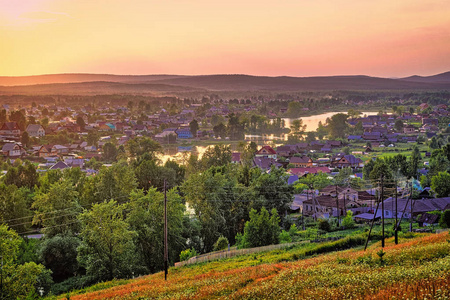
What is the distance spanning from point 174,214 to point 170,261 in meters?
3.33

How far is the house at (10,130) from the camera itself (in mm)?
93500

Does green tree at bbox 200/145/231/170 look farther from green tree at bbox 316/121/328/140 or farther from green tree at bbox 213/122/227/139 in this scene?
green tree at bbox 316/121/328/140

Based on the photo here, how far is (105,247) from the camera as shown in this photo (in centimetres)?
2525

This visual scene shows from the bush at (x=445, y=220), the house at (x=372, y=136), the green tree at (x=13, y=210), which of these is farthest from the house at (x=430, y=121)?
the green tree at (x=13, y=210)

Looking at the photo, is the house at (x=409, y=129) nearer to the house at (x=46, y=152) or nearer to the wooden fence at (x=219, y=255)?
the house at (x=46, y=152)

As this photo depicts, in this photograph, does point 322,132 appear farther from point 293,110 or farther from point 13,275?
point 13,275

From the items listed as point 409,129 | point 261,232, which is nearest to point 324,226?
point 261,232

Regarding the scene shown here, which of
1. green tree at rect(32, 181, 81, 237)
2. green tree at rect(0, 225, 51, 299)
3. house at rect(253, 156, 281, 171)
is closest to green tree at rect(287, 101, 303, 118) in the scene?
house at rect(253, 156, 281, 171)

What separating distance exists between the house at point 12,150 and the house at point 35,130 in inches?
718

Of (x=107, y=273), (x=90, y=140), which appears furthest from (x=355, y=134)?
(x=107, y=273)

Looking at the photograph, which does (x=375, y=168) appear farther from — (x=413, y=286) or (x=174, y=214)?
(x=413, y=286)

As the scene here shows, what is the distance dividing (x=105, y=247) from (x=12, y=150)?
2424 inches

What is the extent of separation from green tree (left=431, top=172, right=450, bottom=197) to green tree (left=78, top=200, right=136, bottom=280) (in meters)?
37.7

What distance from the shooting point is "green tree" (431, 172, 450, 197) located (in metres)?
46.9
